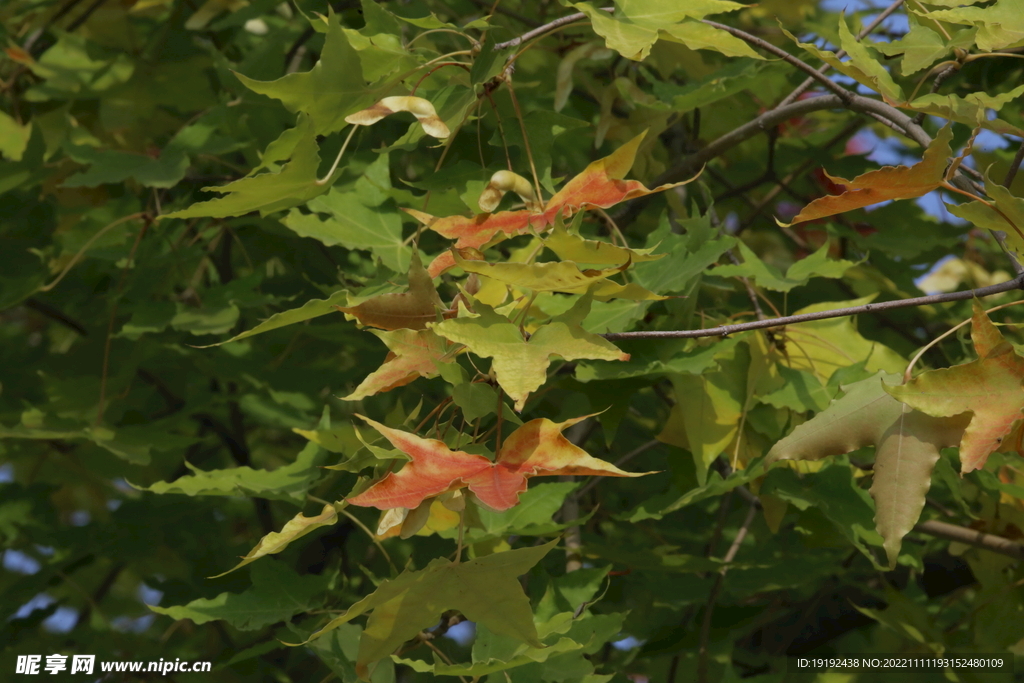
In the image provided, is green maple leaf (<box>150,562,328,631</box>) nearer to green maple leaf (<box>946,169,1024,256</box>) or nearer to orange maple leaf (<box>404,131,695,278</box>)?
orange maple leaf (<box>404,131,695,278</box>)

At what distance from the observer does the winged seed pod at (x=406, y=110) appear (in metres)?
0.80

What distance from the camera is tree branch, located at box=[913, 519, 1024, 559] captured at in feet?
3.67

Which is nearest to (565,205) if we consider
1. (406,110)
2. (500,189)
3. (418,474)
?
(500,189)

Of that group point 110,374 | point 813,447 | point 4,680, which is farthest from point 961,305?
point 4,680

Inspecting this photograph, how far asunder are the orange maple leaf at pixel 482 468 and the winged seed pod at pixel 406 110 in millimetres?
303

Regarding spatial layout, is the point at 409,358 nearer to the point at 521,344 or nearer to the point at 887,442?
the point at 521,344

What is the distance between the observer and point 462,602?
71 cm

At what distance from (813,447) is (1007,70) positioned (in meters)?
1.04

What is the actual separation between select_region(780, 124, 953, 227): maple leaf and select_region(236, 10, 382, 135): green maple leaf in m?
0.43

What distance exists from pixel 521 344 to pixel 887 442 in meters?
0.31

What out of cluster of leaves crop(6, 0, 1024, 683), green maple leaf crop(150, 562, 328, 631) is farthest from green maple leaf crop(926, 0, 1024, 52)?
green maple leaf crop(150, 562, 328, 631)

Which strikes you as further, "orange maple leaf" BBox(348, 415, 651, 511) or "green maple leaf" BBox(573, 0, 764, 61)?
"green maple leaf" BBox(573, 0, 764, 61)

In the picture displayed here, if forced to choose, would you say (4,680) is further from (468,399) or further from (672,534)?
(468,399)

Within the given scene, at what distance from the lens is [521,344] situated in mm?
657
